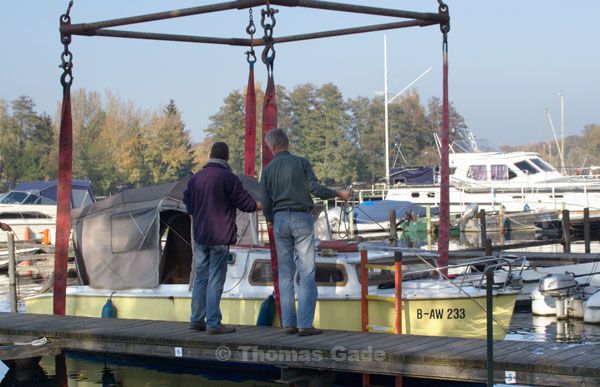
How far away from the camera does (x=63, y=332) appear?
40.1ft

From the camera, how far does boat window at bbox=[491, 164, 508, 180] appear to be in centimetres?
5297

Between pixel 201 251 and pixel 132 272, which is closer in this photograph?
pixel 201 251

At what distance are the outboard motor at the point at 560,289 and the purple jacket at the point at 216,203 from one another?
11533 mm

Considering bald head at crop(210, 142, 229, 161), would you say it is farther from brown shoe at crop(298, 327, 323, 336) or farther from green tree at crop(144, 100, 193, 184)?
green tree at crop(144, 100, 193, 184)

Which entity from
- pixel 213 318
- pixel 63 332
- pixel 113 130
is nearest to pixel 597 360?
pixel 213 318

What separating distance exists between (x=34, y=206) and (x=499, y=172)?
→ 1036 inches

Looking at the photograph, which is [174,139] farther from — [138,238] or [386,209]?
[138,238]

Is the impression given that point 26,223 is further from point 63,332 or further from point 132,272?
point 63,332

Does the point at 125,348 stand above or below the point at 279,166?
below

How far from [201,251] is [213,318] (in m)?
0.84

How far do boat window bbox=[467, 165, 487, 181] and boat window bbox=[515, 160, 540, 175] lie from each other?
2028 mm

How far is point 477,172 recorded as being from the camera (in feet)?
177

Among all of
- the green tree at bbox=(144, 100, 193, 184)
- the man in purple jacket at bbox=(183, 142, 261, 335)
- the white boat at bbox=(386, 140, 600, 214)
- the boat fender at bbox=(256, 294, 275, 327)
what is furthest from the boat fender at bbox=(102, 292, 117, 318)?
the green tree at bbox=(144, 100, 193, 184)

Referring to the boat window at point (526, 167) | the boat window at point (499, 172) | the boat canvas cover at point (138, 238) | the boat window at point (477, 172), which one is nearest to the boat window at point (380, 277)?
the boat canvas cover at point (138, 238)
